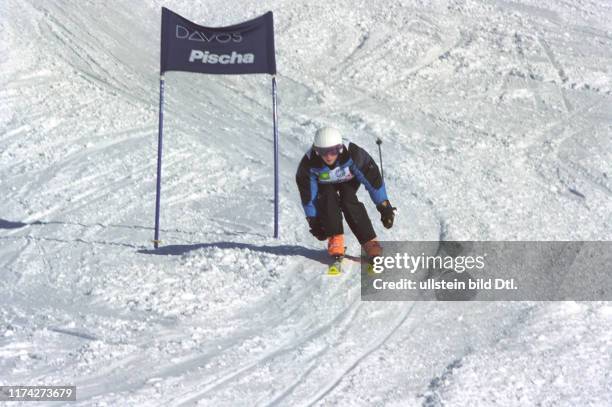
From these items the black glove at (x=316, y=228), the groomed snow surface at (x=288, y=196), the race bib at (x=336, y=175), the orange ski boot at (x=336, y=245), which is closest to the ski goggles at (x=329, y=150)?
the race bib at (x=336, y=175)

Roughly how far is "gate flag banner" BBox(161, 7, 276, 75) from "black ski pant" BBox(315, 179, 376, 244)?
1475 mm

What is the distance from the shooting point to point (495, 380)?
796cm

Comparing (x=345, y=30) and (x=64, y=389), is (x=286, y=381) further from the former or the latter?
(x=345, y=30)

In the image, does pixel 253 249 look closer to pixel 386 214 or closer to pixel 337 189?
pixel 337 189

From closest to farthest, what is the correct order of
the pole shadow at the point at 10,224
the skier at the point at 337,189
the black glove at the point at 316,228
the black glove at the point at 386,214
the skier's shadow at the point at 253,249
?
1. the skier at the point at 337,189
2. the black glove at the point at 386,214
3. the black glove at the point at 316,228
4. the skier's shadow at the point at 253,249
5. the pole shadow at the point at 10,224

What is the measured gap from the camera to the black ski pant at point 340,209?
10062 millimetres

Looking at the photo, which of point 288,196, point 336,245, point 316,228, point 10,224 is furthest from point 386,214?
point 10,224

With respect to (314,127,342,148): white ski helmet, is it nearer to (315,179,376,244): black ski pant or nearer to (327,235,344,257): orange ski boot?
(315,179,376,244): black ski pant

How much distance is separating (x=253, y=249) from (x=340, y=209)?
3.83 feet

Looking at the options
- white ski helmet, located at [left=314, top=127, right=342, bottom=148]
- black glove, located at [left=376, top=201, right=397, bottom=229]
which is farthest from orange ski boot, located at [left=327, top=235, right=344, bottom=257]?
white ski helmet, located at [left=314, top=127, right=342, bottom=148]

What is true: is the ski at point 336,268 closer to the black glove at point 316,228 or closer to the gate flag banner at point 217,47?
the black glove at point 316,228

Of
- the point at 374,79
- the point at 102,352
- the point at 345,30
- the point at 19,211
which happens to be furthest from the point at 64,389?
the point at 345,30

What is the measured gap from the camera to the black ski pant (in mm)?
10062

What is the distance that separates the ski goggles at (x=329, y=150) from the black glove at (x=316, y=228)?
2.63ft
